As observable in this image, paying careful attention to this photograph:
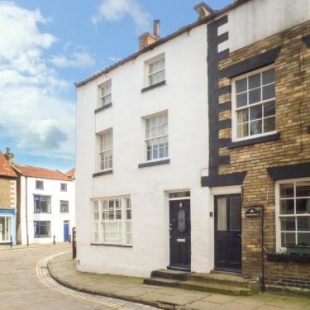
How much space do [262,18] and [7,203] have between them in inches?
1409

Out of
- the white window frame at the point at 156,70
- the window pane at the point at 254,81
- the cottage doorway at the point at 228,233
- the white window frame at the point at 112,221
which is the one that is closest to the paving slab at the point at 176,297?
the cottage doorway at the point at 228,233

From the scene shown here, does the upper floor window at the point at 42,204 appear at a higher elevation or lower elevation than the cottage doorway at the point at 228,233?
lower

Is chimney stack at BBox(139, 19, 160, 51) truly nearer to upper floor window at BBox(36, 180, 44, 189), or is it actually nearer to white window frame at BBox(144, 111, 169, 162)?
white window frame at BBox(144, 111, 169, 162)

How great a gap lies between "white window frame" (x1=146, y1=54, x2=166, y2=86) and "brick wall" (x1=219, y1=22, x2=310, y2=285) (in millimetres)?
3949

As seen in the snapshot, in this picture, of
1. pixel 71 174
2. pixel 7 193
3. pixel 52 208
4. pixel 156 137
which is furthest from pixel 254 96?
pixel 71 174

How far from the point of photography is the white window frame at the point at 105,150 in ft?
55.2

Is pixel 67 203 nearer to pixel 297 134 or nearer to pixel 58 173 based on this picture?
pixel 58 173

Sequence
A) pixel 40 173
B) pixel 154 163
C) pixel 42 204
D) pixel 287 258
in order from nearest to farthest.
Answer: pixel 287 258
pixel 154 163
pixel 42 204
pixel 40 173

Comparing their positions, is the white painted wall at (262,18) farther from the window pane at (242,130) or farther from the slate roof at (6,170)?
the slate roof at (6,170)

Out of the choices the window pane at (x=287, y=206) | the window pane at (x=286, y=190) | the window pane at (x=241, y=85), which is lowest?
the window pane at (x=287, y=206)

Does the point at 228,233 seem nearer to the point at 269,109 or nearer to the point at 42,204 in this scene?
the point at 269,109

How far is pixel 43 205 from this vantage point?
47.6 m

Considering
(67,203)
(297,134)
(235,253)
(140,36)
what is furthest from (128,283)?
(67,203)

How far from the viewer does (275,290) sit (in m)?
10.2
